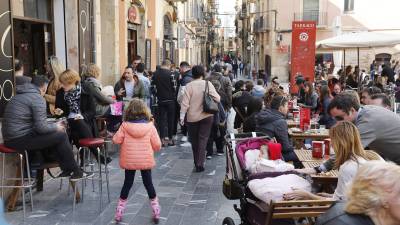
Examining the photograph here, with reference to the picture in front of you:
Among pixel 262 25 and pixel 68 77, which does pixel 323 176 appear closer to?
pixel 68 77

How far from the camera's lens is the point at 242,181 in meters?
4.77

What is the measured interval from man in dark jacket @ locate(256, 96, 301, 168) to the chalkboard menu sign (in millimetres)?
3161

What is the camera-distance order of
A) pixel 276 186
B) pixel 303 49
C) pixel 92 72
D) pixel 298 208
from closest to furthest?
pixel 298 208 < pixel 276 186 < pixel 92 72 < pixel 303 49

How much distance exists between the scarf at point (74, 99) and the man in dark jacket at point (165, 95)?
12.1 ft

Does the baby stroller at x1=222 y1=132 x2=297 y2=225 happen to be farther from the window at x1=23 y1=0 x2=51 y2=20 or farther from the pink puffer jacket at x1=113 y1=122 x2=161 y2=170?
the window at x1=23 y1=0 x2=51 y2=20

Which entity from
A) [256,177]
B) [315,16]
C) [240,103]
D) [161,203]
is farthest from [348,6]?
[256,177]

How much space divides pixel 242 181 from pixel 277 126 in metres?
1.39

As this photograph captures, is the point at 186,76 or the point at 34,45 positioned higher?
the point at 34,45

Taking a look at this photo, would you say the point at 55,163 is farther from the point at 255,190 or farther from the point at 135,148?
the point at 255,190

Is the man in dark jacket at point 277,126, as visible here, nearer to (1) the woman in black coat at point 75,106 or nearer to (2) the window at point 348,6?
(1) the woman in black coat at point 75,106

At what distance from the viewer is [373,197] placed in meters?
2.41

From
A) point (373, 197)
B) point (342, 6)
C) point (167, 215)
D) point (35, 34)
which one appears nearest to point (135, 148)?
point (167, 215)

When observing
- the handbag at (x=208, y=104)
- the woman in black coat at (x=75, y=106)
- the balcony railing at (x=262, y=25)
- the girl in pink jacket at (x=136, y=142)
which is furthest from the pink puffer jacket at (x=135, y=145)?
the balcony railing at (x=262, y=25)

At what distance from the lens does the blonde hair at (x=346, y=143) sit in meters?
Result: 3.90
